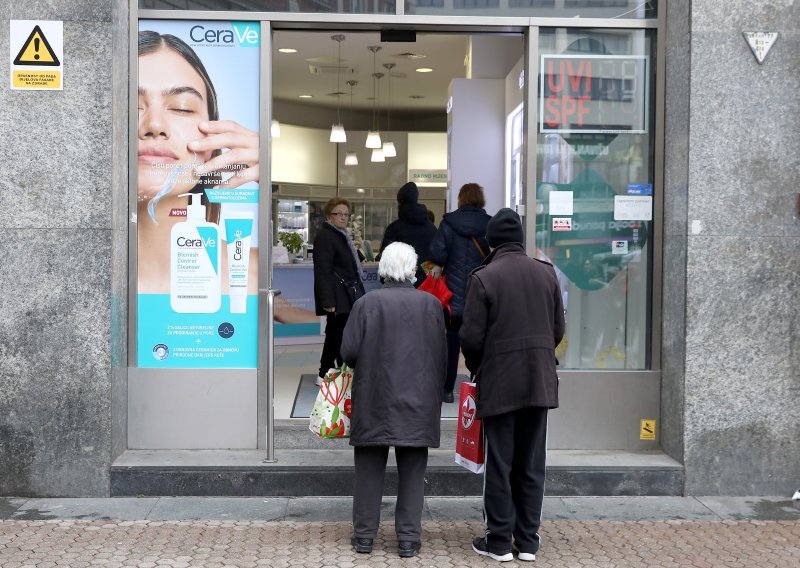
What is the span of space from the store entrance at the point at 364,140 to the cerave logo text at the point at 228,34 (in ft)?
3.25

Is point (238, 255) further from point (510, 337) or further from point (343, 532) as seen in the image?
point (510, 337)

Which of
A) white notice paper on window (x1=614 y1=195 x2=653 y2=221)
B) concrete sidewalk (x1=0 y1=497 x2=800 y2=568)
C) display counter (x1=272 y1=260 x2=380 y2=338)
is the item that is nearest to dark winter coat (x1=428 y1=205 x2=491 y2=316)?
white notice paper on window (x1=614 y1=195 x2=653 y2=221)

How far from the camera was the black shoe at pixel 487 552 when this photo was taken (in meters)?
5.13

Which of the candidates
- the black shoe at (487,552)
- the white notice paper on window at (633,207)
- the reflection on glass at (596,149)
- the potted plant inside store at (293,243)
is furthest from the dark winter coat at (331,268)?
the potted plant inside store at (293,243)

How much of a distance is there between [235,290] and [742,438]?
3.56m

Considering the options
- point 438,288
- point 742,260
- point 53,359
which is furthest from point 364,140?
point 53,359

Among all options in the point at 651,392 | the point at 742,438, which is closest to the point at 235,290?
the point at 651,392

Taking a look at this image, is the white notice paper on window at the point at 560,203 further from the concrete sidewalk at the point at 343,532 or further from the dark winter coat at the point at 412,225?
the concrete sidewalk at the point at 343,532

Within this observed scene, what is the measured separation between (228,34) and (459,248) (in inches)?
95.0

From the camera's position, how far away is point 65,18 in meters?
6.20

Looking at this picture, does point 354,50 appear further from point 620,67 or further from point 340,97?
point 620,67

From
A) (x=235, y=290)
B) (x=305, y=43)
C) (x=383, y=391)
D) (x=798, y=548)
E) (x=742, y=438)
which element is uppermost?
(x=305, y=43)

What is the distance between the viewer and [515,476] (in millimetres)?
5238

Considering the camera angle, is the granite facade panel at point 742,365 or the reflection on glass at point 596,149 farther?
the reflection on glass at point 596,149
